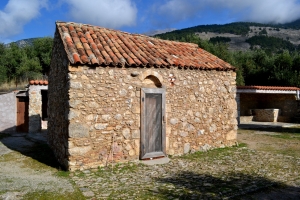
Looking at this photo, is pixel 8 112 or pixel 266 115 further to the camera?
pixel 266 115

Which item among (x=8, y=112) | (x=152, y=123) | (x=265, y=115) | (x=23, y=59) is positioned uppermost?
(x=23, y=59)

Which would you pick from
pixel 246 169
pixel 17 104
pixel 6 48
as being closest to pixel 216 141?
pixel 246 169

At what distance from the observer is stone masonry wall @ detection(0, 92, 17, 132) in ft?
48.5

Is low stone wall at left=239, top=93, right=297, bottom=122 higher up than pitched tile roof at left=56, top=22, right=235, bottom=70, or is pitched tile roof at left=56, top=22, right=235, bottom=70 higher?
pitched tile roof at left=56, top=22, right=235, bottom=70

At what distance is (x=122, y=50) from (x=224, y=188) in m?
4.84

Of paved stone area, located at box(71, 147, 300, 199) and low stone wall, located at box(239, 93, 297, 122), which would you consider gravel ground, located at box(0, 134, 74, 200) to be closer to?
paved stone area, located at box(71, 147, 300, 199)

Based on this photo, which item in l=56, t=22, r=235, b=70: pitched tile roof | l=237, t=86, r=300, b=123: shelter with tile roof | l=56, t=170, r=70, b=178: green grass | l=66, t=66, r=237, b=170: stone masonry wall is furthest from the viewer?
l=237, t=86, r=300, b=123: shelter with tile roof

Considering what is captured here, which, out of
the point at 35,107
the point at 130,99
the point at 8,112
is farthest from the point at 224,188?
the point at 8,112

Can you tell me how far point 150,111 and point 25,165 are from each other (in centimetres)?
369

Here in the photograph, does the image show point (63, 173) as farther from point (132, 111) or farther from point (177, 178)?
point (177, 178)

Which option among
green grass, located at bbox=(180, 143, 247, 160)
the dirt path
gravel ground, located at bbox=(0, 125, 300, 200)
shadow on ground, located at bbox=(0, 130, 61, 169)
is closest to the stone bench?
the dirt path

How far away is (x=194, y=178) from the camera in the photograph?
20.5ft

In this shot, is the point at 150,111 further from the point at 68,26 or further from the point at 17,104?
the point at 17,104

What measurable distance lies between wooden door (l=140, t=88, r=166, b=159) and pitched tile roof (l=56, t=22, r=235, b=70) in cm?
89
